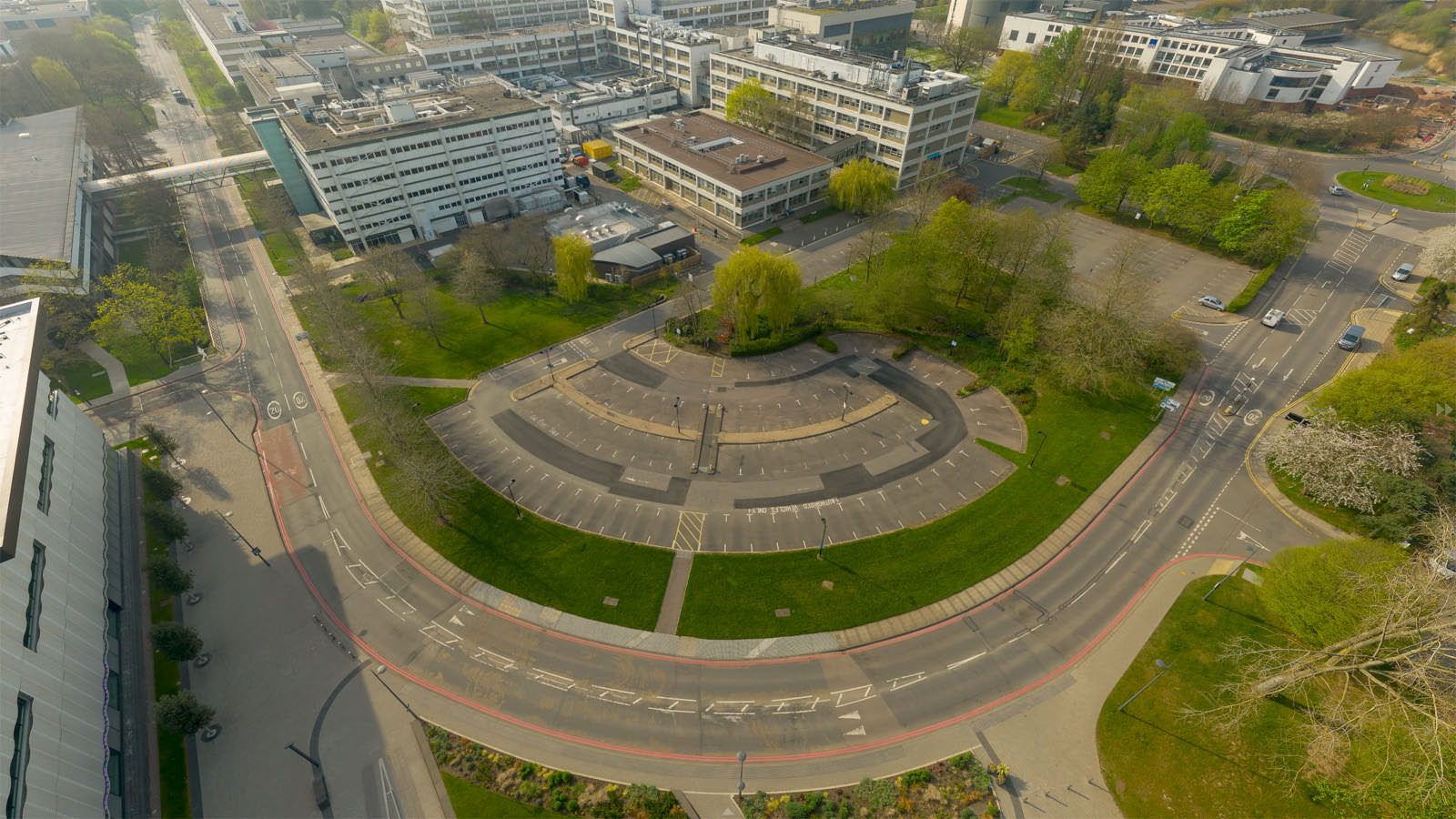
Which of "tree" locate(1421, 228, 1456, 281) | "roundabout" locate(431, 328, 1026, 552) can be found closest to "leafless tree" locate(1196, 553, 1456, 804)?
"roundabout" locate(431, 328, 1026, 552)

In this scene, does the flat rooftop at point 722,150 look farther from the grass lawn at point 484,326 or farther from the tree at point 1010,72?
the tree at point 1010,72

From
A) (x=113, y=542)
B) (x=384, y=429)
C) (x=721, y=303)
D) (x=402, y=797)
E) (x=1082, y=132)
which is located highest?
(x=1082, y=132)

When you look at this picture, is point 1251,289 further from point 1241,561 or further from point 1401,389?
point 1241,561

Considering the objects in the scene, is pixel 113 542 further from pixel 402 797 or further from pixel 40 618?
pixel 402 797

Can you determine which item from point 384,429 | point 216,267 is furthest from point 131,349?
point 384,429

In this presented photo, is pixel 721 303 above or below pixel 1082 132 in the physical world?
below

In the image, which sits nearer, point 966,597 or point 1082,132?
point 966,597
